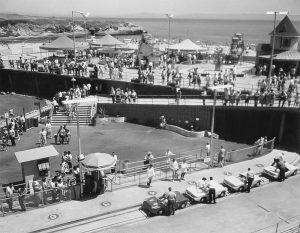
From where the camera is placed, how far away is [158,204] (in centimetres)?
1585

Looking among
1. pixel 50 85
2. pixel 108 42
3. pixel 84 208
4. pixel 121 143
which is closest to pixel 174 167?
pixel 84 208

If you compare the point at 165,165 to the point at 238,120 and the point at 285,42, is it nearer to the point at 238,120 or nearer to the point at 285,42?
the point at 238,120

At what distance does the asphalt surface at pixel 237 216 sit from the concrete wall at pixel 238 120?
388 inches

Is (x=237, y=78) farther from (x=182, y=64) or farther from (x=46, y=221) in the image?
(x=46, y=221)

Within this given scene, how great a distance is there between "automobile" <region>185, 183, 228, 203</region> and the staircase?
1535cm

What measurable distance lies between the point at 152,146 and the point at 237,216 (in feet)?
36.1

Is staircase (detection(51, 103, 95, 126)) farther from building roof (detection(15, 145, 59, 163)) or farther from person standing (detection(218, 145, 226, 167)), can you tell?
person standing (detection(218, 145, 226, 167))

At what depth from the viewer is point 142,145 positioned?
86.0 ft

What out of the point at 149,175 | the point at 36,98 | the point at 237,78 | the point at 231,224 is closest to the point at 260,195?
the point at 231,224

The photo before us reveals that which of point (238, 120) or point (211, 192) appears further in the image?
point (238, 120)

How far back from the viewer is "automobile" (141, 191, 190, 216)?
51.7 ft

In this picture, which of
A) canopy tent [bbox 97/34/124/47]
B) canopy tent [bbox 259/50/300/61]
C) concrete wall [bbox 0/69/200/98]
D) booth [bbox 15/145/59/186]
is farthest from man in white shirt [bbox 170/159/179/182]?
canopy tent [bbox 97/34/124/47]

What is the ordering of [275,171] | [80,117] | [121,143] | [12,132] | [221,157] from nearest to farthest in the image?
[275,171]
[221,157]
[12,132]
[121,143]
[80,117]

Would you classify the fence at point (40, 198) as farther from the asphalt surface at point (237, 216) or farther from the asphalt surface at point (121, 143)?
the asphalt surface at point (121, 143)
